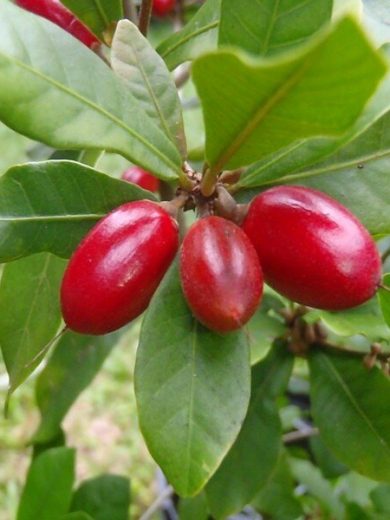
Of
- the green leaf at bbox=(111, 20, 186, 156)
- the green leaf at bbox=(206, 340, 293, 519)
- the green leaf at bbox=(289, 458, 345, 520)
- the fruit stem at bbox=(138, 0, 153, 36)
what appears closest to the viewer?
the green leaf at bbox=(111, 20, 186, 156)

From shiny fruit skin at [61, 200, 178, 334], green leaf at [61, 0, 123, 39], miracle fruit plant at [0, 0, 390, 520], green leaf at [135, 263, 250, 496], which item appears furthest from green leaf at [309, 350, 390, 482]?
green leaf at [61, 0, 123, 39]

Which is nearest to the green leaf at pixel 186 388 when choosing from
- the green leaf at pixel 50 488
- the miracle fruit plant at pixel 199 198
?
the miracle fruit plant at pixel 199 198

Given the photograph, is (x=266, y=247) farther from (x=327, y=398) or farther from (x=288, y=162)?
(x=327, y=398)

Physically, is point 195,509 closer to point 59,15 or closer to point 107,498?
point 107,498

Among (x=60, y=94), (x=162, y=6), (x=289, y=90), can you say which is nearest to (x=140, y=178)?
(x=162, y=6)

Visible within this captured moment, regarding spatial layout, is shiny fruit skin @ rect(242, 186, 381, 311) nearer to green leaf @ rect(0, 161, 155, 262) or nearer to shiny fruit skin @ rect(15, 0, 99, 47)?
green leaf @ rect(0, 161, 155, 262)

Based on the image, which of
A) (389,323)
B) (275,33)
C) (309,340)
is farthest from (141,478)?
(275,33)

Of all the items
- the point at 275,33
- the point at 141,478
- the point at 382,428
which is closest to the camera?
the point at 275,33
